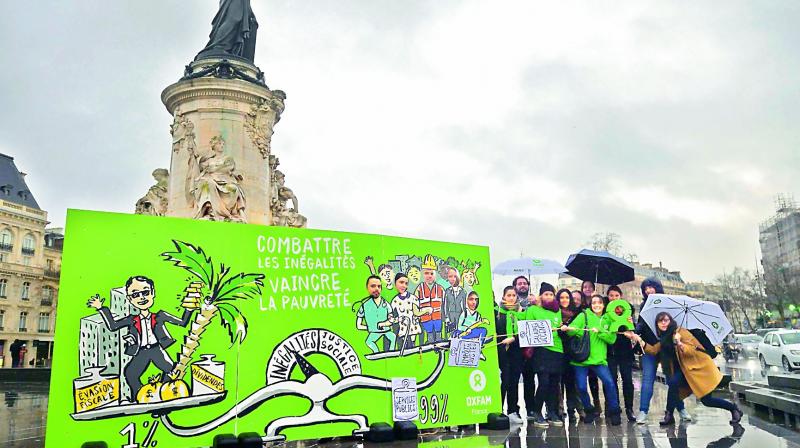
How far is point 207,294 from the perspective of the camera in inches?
285

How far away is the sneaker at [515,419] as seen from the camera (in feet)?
31.4

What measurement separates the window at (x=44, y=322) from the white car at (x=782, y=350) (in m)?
59.6

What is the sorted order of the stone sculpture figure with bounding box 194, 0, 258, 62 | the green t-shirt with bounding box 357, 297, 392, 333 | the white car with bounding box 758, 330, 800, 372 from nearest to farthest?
the green t-shirt with bounding box 357, 297, 392, 333, the white car with bounding box 758, 330, 800, 372, the stone sculpture figure with bounding box 194, 0, 258, 62

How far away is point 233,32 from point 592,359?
48.8 ft

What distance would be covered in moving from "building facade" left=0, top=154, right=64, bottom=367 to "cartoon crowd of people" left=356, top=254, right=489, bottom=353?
54.2 metres

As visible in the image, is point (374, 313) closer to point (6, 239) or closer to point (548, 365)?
point (548, 365)

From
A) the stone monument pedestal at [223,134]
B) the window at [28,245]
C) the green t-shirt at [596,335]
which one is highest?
the window at [28,245]

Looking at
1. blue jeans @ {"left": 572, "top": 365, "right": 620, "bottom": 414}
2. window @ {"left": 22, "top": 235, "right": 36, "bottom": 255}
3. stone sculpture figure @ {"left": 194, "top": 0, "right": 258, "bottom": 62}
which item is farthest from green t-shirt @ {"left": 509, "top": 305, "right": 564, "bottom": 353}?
window @ {"left": 22, "top": 235, "right": 36, "bottom": 255}

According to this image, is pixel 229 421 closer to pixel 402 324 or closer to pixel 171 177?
pixel 402 324

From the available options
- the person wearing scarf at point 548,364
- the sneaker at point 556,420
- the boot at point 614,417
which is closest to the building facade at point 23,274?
the person wearing scarf at point 548,364

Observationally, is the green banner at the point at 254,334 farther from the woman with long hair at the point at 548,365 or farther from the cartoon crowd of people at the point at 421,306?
the woman with long hair at the point at 548,365

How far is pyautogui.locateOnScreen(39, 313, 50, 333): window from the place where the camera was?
57656 millimetres

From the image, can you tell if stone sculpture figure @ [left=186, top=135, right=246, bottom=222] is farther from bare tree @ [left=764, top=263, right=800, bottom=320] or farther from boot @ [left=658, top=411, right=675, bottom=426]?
bare tree @ [left=764, top=263, right=800, bottom=320]

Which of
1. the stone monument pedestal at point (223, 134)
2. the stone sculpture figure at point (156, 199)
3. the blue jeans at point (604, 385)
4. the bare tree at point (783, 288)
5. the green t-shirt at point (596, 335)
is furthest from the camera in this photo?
the bare tree at point (783, 288)
